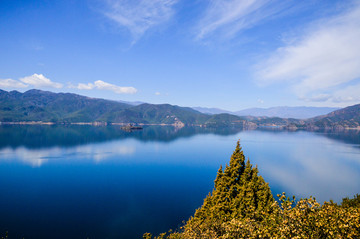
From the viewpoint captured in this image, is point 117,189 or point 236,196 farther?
point 117,189

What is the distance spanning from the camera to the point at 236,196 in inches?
1069

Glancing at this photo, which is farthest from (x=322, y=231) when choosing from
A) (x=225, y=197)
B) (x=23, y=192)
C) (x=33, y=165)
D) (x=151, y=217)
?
(x=33, y=165)

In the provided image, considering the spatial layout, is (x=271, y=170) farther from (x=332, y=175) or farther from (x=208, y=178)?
(x=208, y=178)

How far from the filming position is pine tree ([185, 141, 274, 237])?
25.4 m

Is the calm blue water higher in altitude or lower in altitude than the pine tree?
lower

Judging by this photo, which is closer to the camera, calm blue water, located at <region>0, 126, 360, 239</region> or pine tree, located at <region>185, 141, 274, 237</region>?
pine tree, located at <region>185, 141, 274, 237</region>

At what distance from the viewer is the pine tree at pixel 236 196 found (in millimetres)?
25406

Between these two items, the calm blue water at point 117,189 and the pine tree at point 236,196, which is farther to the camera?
the calm blue water at point 117,189

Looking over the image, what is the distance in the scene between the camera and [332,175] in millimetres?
84250

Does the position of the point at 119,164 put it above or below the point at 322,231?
below

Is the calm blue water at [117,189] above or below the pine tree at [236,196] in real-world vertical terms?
below

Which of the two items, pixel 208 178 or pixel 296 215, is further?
pixel 208 178

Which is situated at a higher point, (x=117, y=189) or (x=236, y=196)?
(x=236, y=196)

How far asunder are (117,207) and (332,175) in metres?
88.4
